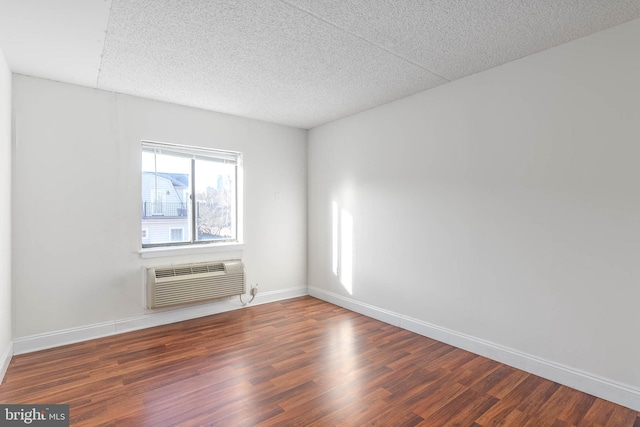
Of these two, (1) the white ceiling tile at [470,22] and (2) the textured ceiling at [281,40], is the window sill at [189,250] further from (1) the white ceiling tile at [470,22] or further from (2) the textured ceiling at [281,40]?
(1) the white ceiling tile at [470,22]

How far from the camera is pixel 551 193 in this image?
8.09 feet

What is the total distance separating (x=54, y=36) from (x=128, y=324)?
105 inches

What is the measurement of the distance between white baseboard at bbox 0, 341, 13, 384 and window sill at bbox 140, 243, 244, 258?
4.06ft

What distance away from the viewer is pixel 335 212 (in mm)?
4453

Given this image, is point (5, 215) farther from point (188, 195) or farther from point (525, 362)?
point (525, 362)

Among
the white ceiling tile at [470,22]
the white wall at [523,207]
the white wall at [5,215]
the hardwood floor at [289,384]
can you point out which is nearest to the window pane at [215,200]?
the hardwood floor at [289,384]

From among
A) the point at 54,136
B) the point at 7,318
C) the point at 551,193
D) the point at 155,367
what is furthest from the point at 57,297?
the point at 551,193

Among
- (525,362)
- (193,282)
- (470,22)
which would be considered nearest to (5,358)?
(193,282)

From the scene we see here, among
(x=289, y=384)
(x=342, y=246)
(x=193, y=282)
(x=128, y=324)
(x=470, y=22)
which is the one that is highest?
(x=470, y=22)

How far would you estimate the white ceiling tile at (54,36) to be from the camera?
1969 millimetres

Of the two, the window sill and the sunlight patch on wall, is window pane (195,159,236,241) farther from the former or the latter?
the sunlight patch on wall

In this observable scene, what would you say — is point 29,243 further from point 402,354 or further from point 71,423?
point 402,354

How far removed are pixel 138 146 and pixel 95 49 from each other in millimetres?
1184

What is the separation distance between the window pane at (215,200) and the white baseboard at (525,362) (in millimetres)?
2082
